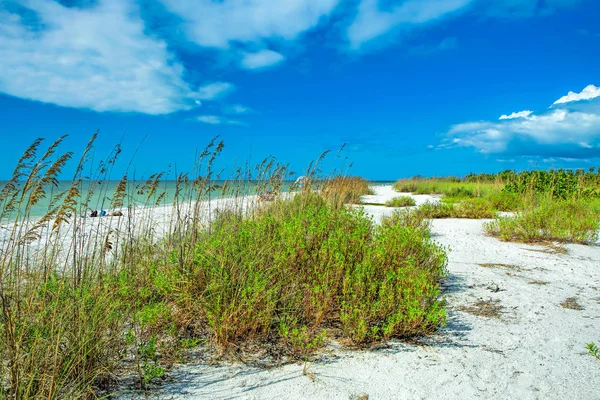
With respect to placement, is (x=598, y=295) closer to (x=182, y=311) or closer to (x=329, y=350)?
(x=329, y=350)

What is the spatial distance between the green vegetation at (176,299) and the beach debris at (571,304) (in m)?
1.30

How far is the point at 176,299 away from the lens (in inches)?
134

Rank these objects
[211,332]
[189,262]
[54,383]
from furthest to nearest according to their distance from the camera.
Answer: [189,262]
[211,332]
[54,383]

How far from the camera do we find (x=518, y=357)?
301cm

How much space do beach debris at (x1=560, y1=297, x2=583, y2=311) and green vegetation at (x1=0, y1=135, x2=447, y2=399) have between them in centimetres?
130

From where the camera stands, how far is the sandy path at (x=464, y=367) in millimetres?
2551

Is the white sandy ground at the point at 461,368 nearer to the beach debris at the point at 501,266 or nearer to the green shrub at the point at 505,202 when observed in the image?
the beach debris at the point at 501,266

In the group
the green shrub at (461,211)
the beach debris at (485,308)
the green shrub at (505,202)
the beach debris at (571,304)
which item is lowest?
the beach debris at (485,308)

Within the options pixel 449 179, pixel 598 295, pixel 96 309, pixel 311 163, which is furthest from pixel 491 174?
pixel 96 309

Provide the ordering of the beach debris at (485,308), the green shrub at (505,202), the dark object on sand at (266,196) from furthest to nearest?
the green shrub at (505,202), the dark object on sand at (266,196), the beach debris at (485,308)

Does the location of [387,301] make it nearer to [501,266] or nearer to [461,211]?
[501,266]

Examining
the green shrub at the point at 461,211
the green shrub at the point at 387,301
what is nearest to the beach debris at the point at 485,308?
the green shrub at the point at 387,301

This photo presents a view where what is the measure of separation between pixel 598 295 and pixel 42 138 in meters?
5.89

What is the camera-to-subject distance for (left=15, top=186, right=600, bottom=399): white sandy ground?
255 centimetres
